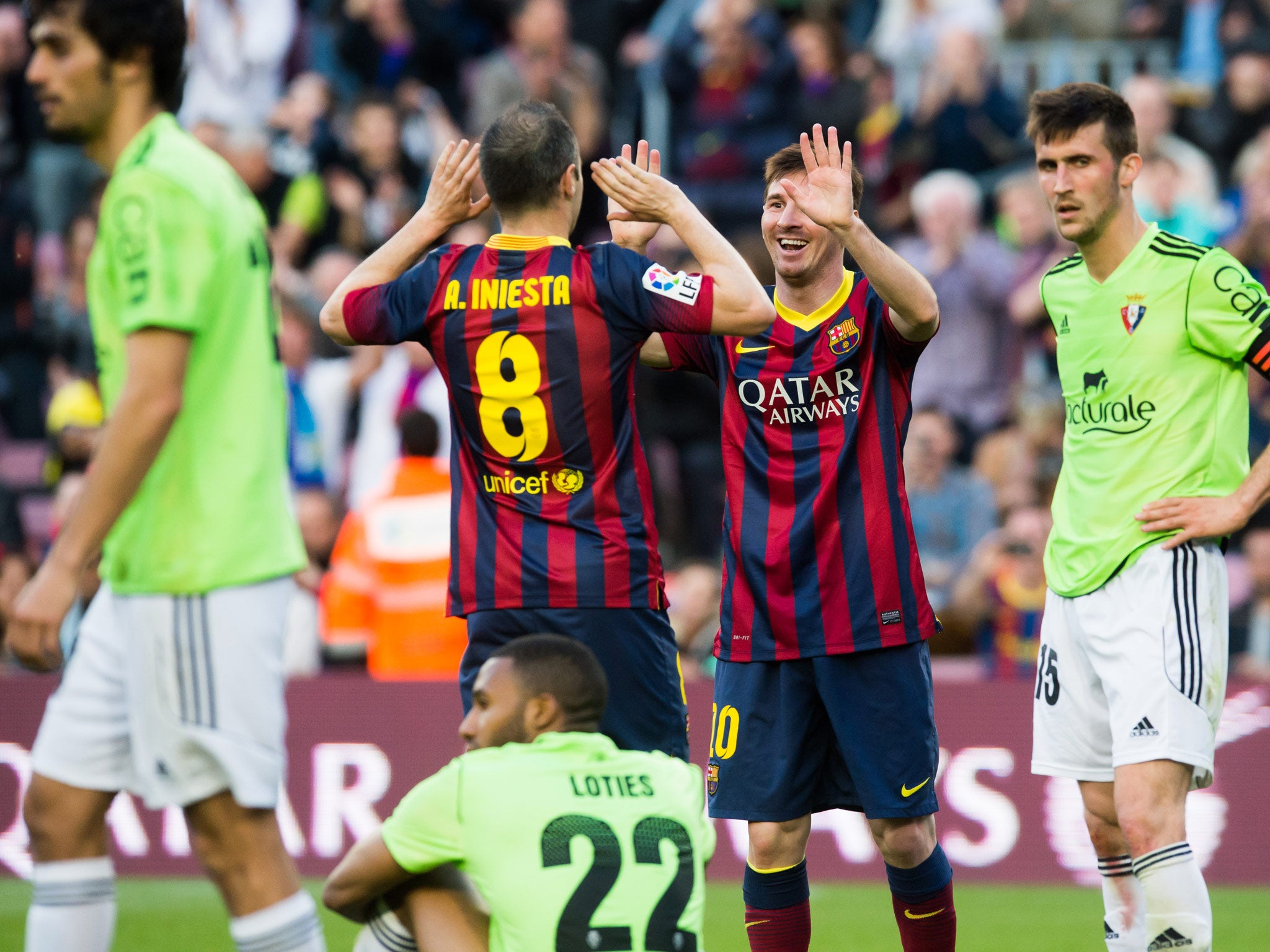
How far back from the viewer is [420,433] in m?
9.04

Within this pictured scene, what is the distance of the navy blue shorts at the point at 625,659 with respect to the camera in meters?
4.67

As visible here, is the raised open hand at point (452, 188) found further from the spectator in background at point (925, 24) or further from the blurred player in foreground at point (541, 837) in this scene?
the spectator in background at point (925, 24)

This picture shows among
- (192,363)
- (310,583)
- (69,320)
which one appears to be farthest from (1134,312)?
(69,320)

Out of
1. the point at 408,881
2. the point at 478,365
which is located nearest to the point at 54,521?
the point at 478,365

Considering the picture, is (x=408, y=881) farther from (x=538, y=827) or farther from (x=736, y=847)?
(x=736, y=847)

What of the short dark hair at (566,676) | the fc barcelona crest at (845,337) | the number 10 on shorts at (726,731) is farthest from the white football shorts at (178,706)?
the fc barcelona crest at (845,337)

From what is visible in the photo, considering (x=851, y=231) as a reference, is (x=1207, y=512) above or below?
below

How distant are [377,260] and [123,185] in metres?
1.27

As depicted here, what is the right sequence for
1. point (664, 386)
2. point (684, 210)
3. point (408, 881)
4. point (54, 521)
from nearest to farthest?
point (408, 881)
point (684, 210)
point (54, 521)
point (664, 386)

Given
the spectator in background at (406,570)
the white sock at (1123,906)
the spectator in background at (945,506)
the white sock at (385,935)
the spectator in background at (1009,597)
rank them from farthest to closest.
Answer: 1. the spectator in background at (945,506)
2. the spectator in background at (1009,597)
3. the spectator in background at (406,570)
4. the white sock at (1123,906)
5. the white sock at (385,935)

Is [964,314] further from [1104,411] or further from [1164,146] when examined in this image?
[1104,411]

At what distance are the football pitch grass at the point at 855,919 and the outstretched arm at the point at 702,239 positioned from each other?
3330mm

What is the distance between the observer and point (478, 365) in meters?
4.81

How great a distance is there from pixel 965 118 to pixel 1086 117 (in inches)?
284
